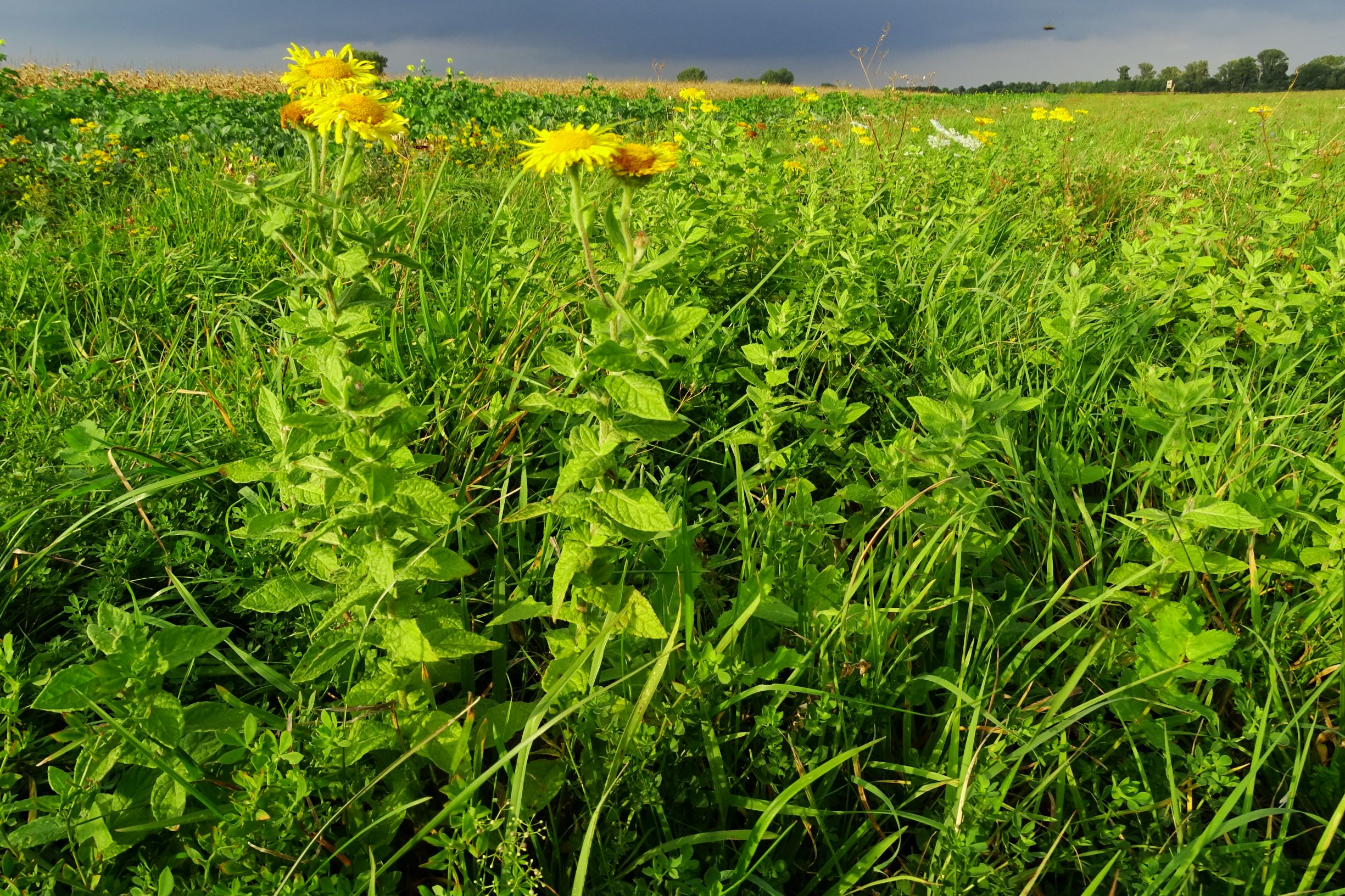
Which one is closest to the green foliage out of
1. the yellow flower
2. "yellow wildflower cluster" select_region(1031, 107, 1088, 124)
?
the yellow flower

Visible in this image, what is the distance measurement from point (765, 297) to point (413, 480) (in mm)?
2018

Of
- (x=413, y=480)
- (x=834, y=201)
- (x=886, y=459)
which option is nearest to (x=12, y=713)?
(x=413, y=480)

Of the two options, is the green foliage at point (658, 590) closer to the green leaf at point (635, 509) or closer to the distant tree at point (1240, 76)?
the green leaf at point (635, 509)

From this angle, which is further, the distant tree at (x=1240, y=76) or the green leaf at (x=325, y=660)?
the distant tree at (x=1240, y=76)

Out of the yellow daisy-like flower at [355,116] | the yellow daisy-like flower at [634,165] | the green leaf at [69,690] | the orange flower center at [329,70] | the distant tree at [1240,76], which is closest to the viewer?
the green leaf at [69,690]

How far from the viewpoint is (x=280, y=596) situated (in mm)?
1260

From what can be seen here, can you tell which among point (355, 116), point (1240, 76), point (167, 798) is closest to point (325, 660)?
point (167, 798)

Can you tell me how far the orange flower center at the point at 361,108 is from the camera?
1.47 metres

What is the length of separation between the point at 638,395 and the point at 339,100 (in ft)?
3.20

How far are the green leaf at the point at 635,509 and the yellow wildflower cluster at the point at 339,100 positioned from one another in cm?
94

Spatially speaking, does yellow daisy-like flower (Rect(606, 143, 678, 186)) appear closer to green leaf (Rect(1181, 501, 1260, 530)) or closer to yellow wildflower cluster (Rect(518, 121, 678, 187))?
yellow wildflower cluster (Rect(518, 121, 678, 187))

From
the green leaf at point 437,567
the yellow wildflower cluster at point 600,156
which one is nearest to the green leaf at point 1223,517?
the yellow wildflower cluster at point 600,156

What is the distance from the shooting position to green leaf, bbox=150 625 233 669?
1122mm

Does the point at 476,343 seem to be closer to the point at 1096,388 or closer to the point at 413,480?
the point at 413,480
